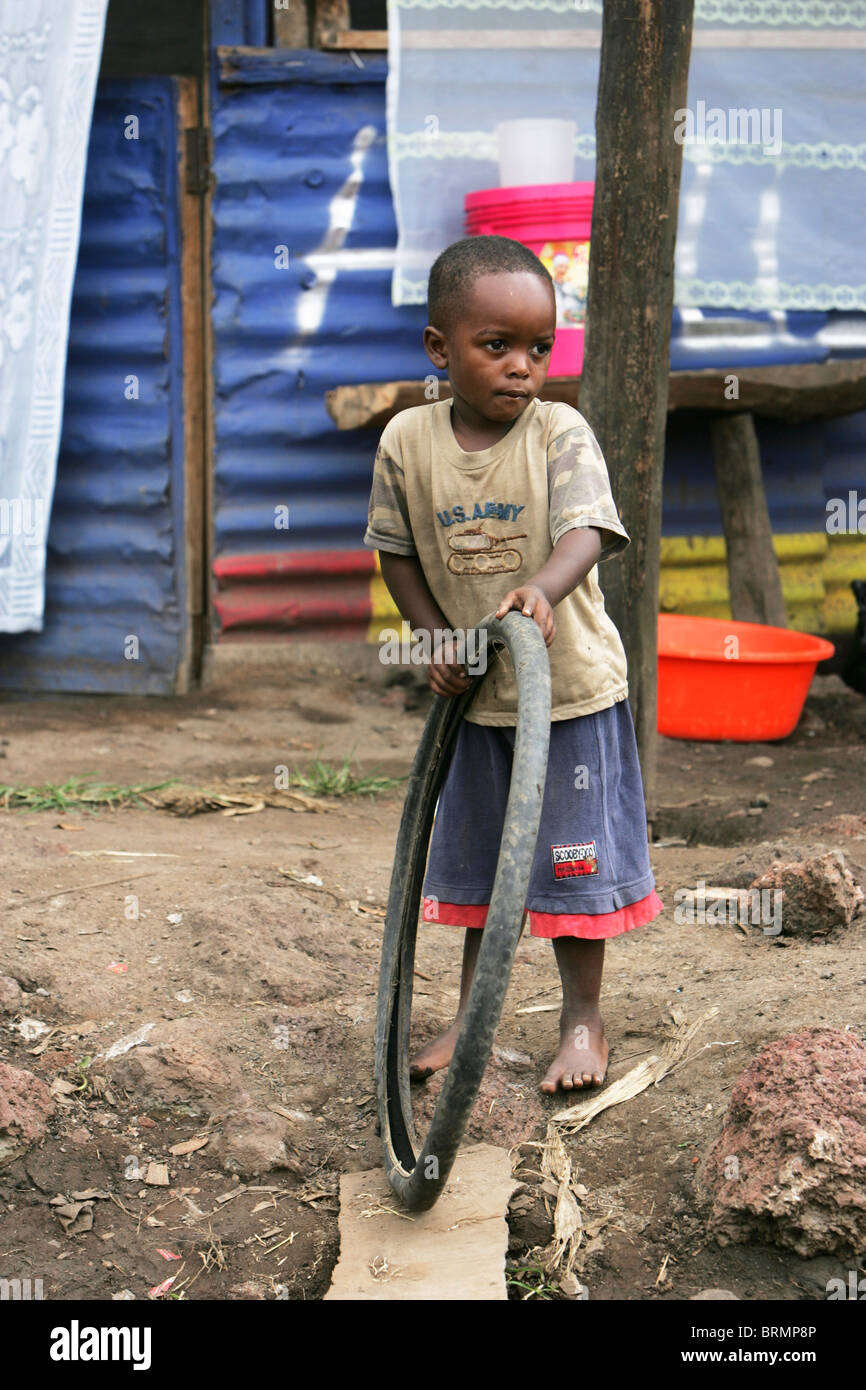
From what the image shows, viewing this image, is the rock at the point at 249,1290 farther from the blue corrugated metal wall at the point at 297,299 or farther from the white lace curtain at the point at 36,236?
the blue corrugated metal wall at the point at 297,299

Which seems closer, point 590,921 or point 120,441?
point 590,921

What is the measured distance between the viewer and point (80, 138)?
4.86 metres

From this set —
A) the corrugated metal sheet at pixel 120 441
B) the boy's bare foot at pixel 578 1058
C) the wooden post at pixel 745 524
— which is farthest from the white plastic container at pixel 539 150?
the boy's bare foot at pixel 578 1058

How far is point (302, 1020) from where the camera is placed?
2.65 m

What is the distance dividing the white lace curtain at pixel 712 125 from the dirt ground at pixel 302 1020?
2321 mm

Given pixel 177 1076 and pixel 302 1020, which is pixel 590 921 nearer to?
pixel 302 1020

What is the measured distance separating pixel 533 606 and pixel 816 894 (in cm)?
131

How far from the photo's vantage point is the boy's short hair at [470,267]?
208 cm

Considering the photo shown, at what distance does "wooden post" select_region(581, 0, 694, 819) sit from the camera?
127 inches

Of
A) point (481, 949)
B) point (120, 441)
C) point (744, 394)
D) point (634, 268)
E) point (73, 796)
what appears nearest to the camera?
point (481, 949)

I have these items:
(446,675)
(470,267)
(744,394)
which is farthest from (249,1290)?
(744,394)

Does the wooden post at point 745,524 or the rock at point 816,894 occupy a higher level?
the wooden post at point 745,524

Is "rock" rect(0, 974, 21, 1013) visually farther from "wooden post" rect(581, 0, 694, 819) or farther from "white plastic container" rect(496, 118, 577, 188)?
"white plastic container" rect(496, 118, 577, 188)

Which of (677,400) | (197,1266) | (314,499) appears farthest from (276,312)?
(197,1266)
